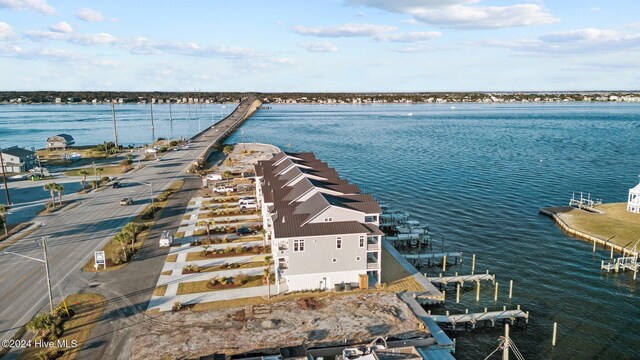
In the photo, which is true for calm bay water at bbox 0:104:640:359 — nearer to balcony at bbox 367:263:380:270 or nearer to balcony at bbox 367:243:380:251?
balcony at bbox 367:263:380:270

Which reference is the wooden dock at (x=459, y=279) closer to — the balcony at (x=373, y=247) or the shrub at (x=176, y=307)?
the balcony at (x=373, y=247)

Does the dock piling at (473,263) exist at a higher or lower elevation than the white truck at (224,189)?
lower

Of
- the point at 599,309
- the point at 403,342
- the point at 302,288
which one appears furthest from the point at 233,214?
the point at 599,309

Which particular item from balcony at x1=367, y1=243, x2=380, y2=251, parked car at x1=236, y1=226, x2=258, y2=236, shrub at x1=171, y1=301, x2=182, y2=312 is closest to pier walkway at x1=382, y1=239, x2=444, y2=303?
balcony at x1=367, y1=243, x2=380, y2=251

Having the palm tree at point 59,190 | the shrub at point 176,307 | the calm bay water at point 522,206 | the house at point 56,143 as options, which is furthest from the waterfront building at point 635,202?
the house at point 56,143

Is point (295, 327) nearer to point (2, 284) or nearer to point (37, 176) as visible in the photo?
point (2, 284)

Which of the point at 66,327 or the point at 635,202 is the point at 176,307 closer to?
the point at 66,327

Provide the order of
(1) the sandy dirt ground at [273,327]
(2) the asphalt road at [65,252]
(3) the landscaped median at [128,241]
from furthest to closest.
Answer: (3) the landscaped median at [128,241] < (2) the asphalt road at [65,252] < (1) the sandy dirt ground at [273,327]
